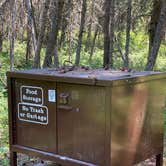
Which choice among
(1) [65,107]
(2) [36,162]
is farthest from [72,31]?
(1) [65,107]

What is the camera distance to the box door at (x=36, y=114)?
3727 millimetres

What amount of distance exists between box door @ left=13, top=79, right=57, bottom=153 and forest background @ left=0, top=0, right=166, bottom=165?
658mm

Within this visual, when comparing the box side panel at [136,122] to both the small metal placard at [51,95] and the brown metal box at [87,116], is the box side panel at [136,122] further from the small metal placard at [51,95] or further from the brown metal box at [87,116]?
the small metal placard at [51,95]

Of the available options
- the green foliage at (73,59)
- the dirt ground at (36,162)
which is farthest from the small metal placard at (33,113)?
the green foliage at (73,59)

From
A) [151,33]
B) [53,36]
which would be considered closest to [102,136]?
[53,36]

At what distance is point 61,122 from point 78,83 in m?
0.50

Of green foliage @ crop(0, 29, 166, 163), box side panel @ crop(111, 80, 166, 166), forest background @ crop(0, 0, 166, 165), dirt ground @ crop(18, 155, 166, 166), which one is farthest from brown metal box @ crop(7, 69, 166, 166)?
green foliage @ crop(0, 29, 166, 163)

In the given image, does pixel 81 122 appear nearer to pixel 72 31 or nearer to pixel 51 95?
pixel 51 95

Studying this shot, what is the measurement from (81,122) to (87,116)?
11 centimetres

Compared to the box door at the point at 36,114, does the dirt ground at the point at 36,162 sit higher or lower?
lower

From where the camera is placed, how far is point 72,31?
1633 centimetres

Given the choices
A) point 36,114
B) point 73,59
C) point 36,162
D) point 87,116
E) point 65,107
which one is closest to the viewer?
point 87,116

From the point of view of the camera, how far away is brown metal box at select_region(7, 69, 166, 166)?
10.9 feet

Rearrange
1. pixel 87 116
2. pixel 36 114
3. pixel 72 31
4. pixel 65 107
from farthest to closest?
pixel 72 31
pixel 36 114
pixel 65 107
pixel 87 116
